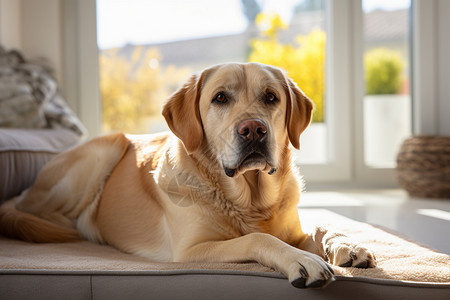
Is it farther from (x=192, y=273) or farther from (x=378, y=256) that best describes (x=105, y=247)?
(x=378, y=256)

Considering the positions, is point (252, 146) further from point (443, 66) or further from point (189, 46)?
point (443, 66)

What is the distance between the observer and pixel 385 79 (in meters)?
3.56

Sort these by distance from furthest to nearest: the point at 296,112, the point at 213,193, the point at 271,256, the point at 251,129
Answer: the point at 296,112
the point at 213,193
the point at 251,129
the point at 271,256

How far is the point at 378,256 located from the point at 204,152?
2.18 feet

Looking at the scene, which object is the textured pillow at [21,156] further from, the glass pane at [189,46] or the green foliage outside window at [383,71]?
the green foliage outside window at [383,71]

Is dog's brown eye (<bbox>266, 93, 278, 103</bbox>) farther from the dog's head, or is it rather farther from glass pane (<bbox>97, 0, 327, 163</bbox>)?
glass pane (<bbox>97, 0, 327, 163</bbox>)

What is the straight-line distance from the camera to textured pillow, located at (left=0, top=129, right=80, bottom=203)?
1.98 metres

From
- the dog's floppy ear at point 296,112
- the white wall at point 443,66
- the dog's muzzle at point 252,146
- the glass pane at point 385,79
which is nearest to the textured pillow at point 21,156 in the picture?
the dog's muzzle at point 252,146

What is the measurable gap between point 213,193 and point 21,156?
3.59 feet

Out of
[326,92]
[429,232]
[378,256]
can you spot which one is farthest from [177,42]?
[378,256]

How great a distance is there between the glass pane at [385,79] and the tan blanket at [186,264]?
1945mm

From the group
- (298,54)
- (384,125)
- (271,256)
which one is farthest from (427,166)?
(271,256)

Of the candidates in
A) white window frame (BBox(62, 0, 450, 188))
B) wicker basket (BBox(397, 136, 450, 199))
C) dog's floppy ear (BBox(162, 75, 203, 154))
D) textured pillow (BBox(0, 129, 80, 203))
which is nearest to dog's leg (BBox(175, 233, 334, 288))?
dog's floppy ear (BBox(162, 75, 203, 154))

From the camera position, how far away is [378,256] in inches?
55.2
